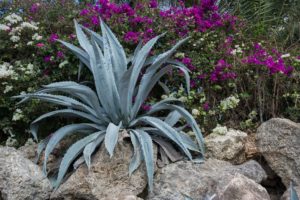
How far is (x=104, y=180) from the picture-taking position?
10.9 ft

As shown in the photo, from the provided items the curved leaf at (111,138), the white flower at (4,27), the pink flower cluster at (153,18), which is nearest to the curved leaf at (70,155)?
the curved leaf at (111,138)

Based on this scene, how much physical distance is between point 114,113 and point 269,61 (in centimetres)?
151

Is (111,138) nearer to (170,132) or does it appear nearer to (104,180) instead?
(104,180)

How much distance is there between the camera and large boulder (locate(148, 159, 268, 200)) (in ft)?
10.5

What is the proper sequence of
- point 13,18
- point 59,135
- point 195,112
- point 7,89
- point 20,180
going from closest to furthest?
point 20,180 → point 59,135 → point 195,112 → point 7,89 → point 13,18

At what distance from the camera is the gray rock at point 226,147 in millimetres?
3641

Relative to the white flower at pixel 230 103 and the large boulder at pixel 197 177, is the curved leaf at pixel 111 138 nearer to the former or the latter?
the large boulder at pixel 197 177

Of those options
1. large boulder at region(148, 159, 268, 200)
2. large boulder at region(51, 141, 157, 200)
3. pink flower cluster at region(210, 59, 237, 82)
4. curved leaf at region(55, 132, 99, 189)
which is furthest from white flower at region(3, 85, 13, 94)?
pink flower cluster at region(210, 59, 237, 82)

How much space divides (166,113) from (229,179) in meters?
1.27

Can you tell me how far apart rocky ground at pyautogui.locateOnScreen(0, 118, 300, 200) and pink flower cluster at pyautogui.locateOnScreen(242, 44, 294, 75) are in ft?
2.20

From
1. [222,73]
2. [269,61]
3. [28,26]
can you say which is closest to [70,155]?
[222,73]

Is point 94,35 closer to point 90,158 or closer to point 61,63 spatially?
point 61,63

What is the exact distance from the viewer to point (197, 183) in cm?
329

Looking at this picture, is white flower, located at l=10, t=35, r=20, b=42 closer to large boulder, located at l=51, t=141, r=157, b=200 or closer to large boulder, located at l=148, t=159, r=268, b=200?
large boulder, located at l=51, t=141, r=157, b=200
